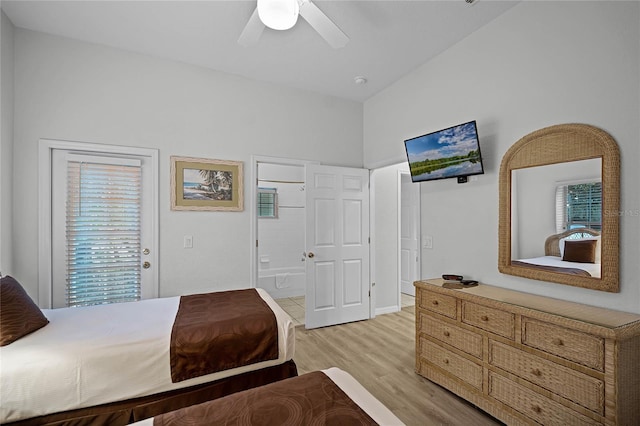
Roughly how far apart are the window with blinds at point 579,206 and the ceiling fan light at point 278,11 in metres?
2.12

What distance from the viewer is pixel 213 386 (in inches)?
73.7

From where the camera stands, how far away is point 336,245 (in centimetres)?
389

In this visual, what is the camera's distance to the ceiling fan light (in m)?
1.63

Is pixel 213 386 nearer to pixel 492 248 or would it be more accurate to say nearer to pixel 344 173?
pixel 492 248

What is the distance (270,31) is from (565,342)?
10.3 feet

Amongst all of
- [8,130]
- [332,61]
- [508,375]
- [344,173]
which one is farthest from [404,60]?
[8,130]

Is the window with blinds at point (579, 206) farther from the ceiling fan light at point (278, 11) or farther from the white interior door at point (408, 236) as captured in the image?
the white interior door at point (408, 236)

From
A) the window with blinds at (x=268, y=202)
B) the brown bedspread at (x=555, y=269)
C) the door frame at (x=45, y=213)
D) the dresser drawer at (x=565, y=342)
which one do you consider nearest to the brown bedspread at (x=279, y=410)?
the dresser drawer at (x=565, y=342)

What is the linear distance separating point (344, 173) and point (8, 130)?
3.30 metres

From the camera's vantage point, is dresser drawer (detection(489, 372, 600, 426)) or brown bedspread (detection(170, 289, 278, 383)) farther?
brown bedspread (detection(170, 289, 278, 383))

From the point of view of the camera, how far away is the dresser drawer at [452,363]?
2.14 meters

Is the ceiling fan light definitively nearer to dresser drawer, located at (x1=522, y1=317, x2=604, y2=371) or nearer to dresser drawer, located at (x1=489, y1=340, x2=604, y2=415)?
dresser drawer, located at (x1=522, y1=317, x2=604, y2=371)

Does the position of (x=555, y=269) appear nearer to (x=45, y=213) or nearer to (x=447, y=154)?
(x=447, y=154)

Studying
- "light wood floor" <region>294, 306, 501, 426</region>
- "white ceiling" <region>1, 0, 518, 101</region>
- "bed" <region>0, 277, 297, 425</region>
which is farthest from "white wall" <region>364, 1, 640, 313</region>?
"bed" <region>0, 277, 297, 425</region>
